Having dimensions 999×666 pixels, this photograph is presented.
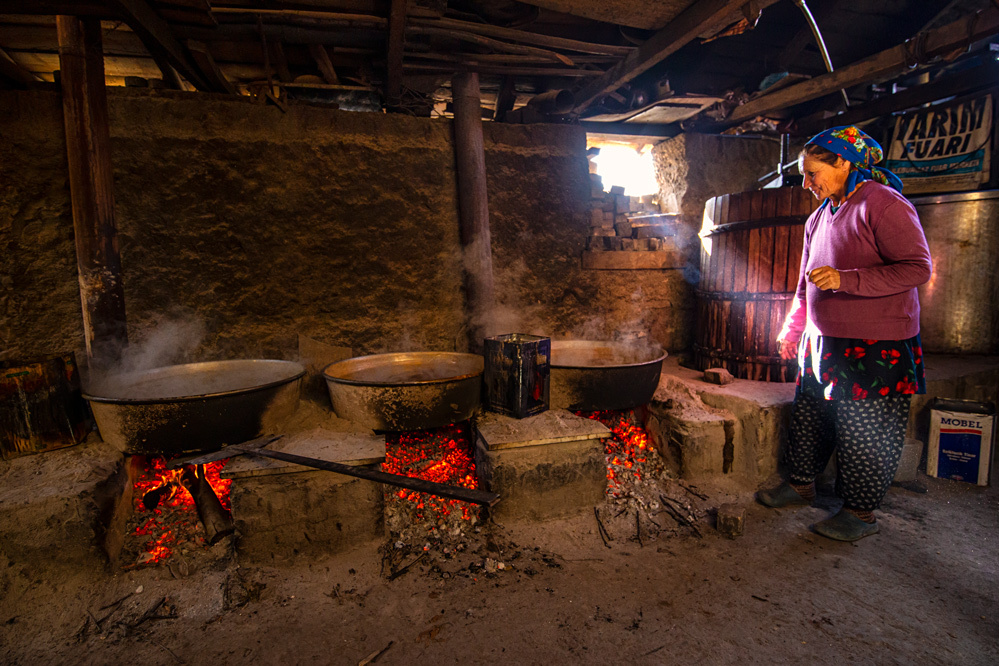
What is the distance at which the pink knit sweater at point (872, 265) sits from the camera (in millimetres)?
2469

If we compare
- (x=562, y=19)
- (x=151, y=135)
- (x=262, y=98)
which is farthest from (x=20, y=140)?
(x=562, y=19)

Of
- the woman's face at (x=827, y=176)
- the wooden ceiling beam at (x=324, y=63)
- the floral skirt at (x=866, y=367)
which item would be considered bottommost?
the floral skirt at (x=866, y=367)

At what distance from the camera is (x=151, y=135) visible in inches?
143

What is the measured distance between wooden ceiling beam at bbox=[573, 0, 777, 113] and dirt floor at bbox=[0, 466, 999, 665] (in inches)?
131

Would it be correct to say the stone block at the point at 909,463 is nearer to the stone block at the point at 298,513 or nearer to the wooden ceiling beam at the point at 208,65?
the stone block at the point at 298,513

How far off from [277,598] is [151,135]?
3465 mm

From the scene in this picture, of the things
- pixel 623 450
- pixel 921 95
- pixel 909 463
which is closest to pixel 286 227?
pixel 623 450

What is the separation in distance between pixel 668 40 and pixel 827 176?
5.24 ft

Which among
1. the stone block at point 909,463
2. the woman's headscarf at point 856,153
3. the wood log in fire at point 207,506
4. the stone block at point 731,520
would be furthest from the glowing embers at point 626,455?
the wood log in fire at point 207,506

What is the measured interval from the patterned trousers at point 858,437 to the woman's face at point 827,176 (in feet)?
3.92

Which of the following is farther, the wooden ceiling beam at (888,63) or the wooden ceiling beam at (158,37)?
the wooden ceiling beam at (888,63)

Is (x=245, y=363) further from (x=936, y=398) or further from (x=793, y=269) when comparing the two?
(x=936, y=398)

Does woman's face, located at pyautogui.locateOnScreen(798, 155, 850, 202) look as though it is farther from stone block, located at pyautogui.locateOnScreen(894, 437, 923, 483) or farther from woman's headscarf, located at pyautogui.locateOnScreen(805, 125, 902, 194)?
stone block, located at pyautogui.locateOnScreen(894, 437, 923, 483)

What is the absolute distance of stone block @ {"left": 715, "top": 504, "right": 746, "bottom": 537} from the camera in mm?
2893
